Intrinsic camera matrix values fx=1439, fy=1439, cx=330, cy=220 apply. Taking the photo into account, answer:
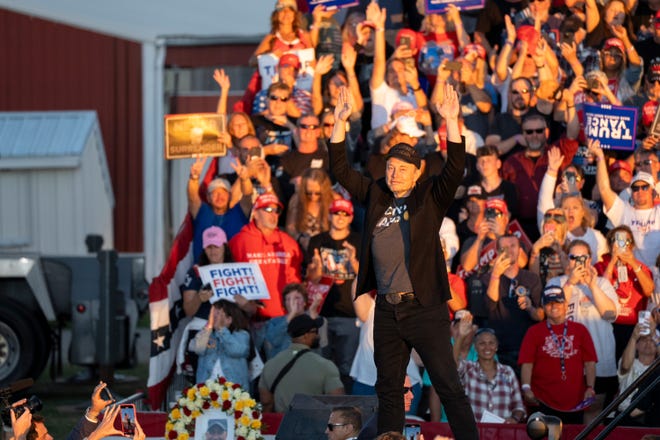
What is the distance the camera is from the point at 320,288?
12070mm

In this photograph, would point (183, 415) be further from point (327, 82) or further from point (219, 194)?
point (327, 82)

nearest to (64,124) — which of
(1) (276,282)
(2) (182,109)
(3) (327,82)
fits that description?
(2) (182,109)

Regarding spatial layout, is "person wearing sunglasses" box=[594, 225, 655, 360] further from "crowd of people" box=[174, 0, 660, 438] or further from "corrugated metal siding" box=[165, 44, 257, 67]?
"corrugated metal siding" box=[165, 44, 257, 67]

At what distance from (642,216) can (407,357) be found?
458 centimetres

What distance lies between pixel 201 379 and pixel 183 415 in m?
2.04

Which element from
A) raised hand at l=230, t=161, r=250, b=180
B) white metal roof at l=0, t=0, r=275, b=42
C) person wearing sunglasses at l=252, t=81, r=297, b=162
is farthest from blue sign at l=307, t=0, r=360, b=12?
white metal roof at l=0, t=0, r=275, b=42

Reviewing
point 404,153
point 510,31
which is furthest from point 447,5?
point 404,153

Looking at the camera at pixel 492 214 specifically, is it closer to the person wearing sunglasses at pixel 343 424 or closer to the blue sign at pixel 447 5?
the blue sign at pixel 447 5

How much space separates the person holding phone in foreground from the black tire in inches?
274

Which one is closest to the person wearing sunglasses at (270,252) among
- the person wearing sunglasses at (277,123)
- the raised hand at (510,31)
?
the person wearing sunglasses at (277,123)

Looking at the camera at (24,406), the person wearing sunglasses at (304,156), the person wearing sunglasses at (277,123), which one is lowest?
the camera at (24,406)

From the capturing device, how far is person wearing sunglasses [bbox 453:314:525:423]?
10.9 m

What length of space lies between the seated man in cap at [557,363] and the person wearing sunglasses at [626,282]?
2.17 ft

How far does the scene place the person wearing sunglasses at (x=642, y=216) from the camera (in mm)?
12219
